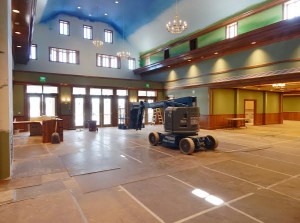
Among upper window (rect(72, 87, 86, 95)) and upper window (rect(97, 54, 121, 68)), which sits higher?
upper window (rect(97, 54, 121, 68))

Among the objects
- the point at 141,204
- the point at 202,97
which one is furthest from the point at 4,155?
the point at 202,97

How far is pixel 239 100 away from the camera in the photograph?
1409 centimetres

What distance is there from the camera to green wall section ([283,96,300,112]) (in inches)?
807

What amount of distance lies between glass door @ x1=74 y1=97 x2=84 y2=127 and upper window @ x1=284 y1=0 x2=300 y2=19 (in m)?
11.9

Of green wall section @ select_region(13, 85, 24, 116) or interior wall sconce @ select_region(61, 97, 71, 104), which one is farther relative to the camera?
interior wall sconce @ select_region(61, 97, 71, 104)

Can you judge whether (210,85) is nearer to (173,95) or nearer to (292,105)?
(173,95)

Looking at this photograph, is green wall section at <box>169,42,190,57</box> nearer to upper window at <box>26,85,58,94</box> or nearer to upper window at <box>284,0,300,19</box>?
upper window at <box>284,0,300,19</box>

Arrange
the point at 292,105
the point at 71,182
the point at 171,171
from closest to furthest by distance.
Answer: the point at 71,182 → the point at 171,171 → the point at 292,105

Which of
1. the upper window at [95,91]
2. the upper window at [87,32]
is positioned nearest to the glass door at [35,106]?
the upper window at [95,91]

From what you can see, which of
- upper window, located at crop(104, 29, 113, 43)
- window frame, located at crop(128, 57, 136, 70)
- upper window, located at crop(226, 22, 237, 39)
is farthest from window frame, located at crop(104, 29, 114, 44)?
upper window, located at crop(226, 22, 237, 39)

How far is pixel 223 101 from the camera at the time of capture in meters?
13.3

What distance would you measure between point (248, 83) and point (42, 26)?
1330 centimetres

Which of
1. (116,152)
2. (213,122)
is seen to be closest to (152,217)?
(116,152)

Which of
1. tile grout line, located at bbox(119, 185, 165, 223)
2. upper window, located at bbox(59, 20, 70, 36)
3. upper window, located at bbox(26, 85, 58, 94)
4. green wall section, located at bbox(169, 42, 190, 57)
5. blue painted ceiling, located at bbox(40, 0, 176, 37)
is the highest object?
blue painted ceiling, located at bbox(40, 0, 176, 37)
